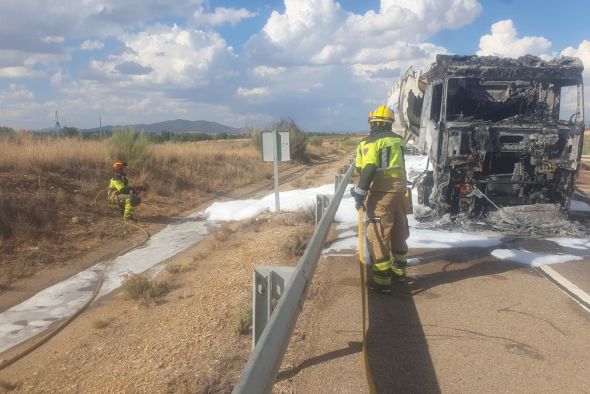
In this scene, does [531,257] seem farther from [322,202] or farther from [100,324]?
[100,324]

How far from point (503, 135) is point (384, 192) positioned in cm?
387

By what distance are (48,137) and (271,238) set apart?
38.4ft

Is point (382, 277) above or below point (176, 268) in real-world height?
above

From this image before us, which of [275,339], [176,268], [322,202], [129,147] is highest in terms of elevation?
[129,147]

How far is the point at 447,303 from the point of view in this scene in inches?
183

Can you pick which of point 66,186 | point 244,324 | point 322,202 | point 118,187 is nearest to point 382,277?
point 244,324

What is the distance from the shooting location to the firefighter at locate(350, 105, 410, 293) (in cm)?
509

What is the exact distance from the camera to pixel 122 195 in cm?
1161

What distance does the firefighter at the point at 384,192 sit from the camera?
509cm

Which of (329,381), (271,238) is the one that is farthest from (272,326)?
(271,238)

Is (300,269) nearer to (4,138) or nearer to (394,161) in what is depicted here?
(394,161)

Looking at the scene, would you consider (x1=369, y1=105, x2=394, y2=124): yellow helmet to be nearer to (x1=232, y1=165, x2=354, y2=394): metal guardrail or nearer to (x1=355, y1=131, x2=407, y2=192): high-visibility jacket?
(x1=355, y1=131, x2=407, y2=192): high-visibility jacket

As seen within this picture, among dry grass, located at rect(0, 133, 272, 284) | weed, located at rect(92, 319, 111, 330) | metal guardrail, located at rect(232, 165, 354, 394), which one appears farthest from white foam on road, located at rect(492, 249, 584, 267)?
dry grass, located at rect(0, 133, 272, 284)

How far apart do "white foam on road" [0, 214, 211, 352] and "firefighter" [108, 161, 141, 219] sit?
51.1 inches
